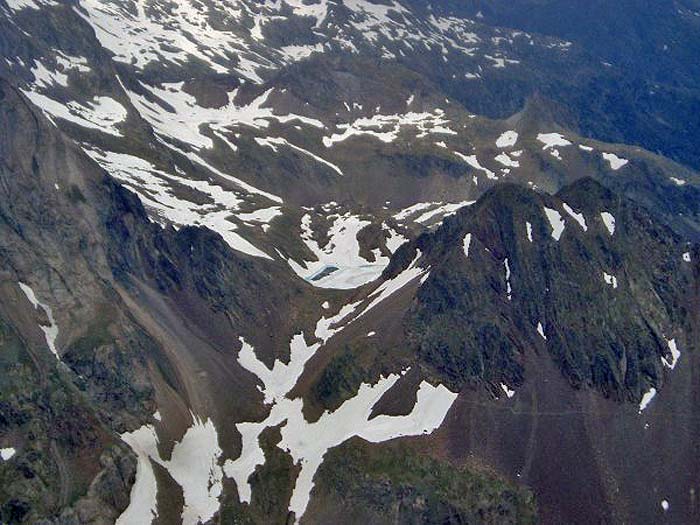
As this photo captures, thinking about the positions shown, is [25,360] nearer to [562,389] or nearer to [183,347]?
[183,347]

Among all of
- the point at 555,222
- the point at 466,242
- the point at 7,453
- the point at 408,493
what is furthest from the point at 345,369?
the point at 7,453

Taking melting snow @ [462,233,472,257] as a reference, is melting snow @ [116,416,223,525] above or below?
below

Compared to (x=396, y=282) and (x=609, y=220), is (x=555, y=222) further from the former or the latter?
(x=396, y=282)

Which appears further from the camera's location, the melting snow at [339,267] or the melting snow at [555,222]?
the melting snow at [339,267]

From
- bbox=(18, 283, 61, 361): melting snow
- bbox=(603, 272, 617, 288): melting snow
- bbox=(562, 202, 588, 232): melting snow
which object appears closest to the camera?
bbox=(18, 283, 61, 361): melting snow

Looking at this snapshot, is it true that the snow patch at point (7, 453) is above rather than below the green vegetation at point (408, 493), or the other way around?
above

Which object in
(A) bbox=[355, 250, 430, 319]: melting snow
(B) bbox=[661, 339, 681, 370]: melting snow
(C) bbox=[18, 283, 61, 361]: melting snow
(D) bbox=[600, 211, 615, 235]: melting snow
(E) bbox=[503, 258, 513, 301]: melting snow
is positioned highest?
(C) bbox=[18, 283, 61, 361]: melting snow

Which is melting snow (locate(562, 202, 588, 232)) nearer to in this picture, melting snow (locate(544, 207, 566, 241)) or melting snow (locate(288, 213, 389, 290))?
melting snow (locate(544, 207, 566, 241))

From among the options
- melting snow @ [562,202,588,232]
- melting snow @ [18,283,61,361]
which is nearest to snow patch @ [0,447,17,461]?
melting snow @ [18,283,61,361]

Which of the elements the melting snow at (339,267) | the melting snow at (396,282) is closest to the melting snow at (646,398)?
the melting snow at (396,282)

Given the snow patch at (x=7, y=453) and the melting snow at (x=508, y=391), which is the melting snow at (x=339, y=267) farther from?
the snow patch at (x=7, y=453)
